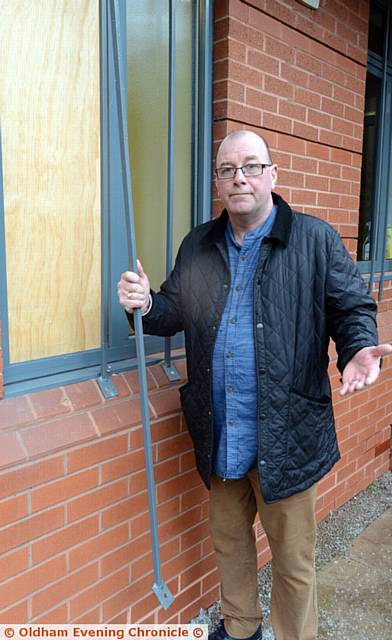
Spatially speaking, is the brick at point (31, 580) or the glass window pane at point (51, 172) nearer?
the brick at point (31, 580)

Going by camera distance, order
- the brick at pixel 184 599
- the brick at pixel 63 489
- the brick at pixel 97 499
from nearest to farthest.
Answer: the brick at pixel 63 489 → the brick at pixel 97 499 → the brick at pixel 184 599

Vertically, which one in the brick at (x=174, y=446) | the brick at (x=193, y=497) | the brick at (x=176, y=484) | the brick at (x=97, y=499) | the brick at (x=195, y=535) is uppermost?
the brick at (x=174, y=446)

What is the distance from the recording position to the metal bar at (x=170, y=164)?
2230mm

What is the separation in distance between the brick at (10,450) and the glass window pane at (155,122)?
3.25ft

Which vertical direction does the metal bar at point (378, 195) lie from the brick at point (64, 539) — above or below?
above

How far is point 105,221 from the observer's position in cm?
209

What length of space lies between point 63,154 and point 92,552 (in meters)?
1.45

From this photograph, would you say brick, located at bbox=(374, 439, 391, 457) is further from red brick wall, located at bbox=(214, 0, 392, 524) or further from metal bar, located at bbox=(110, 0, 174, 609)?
metal bar, located at bbox=(110, 0, 174, 609)

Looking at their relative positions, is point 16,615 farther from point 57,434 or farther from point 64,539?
point 57,434

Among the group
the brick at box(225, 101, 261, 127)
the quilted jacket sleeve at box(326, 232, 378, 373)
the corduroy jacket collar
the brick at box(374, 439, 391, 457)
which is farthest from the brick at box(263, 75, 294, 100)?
the brick at box(374, 439, 391, 457)

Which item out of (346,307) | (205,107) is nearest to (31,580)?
(346,307)

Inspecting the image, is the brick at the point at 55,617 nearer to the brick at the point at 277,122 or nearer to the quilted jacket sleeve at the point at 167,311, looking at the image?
the quilted jacket sleeve at the point at 167,311

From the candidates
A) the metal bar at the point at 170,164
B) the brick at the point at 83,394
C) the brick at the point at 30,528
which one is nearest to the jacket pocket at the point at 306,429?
the metal bar at the point at 170,164

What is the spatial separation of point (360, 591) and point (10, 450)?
202 centimetres
